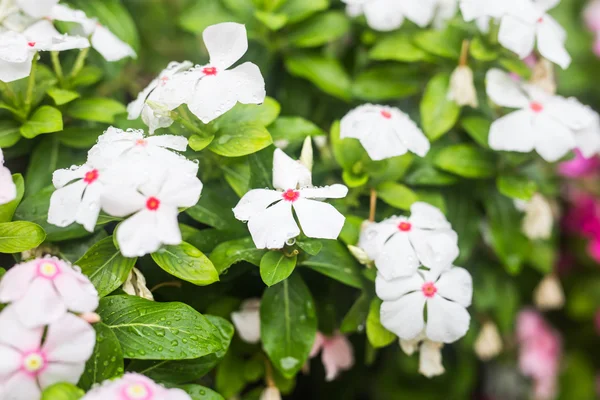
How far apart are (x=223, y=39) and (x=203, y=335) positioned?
18.8 inches

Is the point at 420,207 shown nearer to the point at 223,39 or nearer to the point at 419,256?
the point at 419,256

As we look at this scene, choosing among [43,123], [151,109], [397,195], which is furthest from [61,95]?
→ [397,195]

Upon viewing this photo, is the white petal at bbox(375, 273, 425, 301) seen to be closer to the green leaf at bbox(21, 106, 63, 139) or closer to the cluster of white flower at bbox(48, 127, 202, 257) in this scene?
the cluster of white flower at bbox(48, 127, 202, 257)

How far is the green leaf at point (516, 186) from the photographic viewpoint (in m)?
1.22

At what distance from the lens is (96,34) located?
1.18m

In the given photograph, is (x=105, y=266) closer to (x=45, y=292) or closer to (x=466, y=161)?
(x=45, y=292)

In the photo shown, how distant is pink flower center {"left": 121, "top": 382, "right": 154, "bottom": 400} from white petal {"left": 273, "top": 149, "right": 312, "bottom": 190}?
364 mm

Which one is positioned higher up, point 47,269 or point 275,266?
point 47,269

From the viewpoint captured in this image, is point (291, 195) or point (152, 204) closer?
point (152, 204)

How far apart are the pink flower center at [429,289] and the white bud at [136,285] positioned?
0.43 meters

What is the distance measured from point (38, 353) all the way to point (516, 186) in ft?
3.03

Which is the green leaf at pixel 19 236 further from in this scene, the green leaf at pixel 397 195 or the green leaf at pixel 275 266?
the green leaf at pixel 397 195

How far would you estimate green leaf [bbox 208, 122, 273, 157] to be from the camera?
1018 millimetres

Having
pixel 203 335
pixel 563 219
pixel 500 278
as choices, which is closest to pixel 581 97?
pixel 563 219
